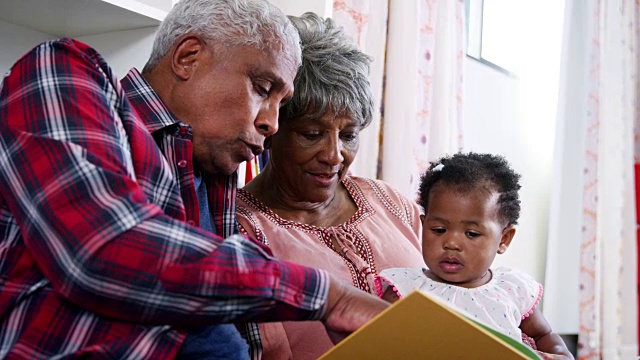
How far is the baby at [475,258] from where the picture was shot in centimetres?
157

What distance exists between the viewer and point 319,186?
165 cm

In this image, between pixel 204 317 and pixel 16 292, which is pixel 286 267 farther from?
pixel 16 292

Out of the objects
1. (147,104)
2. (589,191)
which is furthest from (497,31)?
(147,104)

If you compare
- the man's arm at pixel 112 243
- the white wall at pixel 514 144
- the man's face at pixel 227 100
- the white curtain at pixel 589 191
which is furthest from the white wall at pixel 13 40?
the white curtain at pixel 589 191

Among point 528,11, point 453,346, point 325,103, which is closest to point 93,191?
point 453,346

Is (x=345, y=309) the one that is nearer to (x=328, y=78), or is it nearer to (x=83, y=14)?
(x=328, y=78)

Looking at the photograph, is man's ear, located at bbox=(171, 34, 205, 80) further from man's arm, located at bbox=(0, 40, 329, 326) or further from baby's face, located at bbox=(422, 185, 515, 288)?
baby's face, located at bbox=(422, 185, 515, 288)

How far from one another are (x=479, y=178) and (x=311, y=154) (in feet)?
1.27

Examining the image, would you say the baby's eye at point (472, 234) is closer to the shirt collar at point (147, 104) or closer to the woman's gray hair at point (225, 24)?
the woman's gray hair at point (225, 24)

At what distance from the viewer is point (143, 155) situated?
3.40 feet

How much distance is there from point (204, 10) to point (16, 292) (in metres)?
0.57

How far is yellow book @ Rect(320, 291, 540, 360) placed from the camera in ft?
2.51

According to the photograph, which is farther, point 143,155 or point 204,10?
point 204,10

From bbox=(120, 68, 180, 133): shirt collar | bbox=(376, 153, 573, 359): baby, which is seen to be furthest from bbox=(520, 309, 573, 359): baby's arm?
bbox=(120, 68, 180, 133): shirt collar
